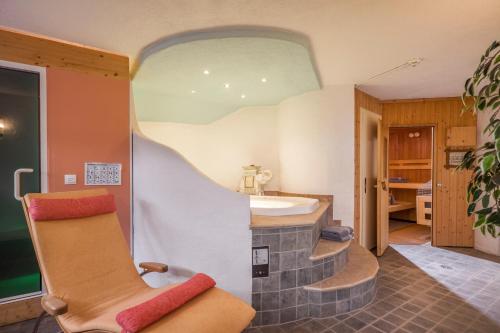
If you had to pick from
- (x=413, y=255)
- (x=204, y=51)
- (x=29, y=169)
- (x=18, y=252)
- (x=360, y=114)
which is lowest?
(x=413, y=255)

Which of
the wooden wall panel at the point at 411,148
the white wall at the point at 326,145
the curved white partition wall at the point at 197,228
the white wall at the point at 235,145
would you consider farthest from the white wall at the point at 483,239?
the curved white partition wall at the point at 197,228

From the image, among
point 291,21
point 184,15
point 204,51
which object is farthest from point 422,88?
point 184,15

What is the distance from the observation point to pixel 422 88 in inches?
153

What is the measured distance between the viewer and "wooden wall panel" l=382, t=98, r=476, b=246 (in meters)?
4.33

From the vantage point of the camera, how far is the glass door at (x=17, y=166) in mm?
→ 2260

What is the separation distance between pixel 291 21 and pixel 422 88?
2.77 meters

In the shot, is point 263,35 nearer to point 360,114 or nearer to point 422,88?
point 360,114

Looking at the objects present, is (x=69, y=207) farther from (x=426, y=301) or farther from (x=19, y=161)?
(x=426, y=301)

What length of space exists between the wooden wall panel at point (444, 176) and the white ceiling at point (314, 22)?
1.72 metres

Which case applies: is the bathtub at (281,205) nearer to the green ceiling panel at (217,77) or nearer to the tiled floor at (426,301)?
the tiled floor at (426,301)

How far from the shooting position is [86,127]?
8.20 ft

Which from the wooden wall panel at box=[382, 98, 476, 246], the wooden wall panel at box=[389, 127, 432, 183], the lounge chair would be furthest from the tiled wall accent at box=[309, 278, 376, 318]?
the wooden wall panel at box=[389, 127, 432, 183]

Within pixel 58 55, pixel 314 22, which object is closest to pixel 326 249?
pixel 314 22

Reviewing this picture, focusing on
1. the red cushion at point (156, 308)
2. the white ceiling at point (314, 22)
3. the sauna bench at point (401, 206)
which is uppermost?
the white ceiling at point (314, 22)
